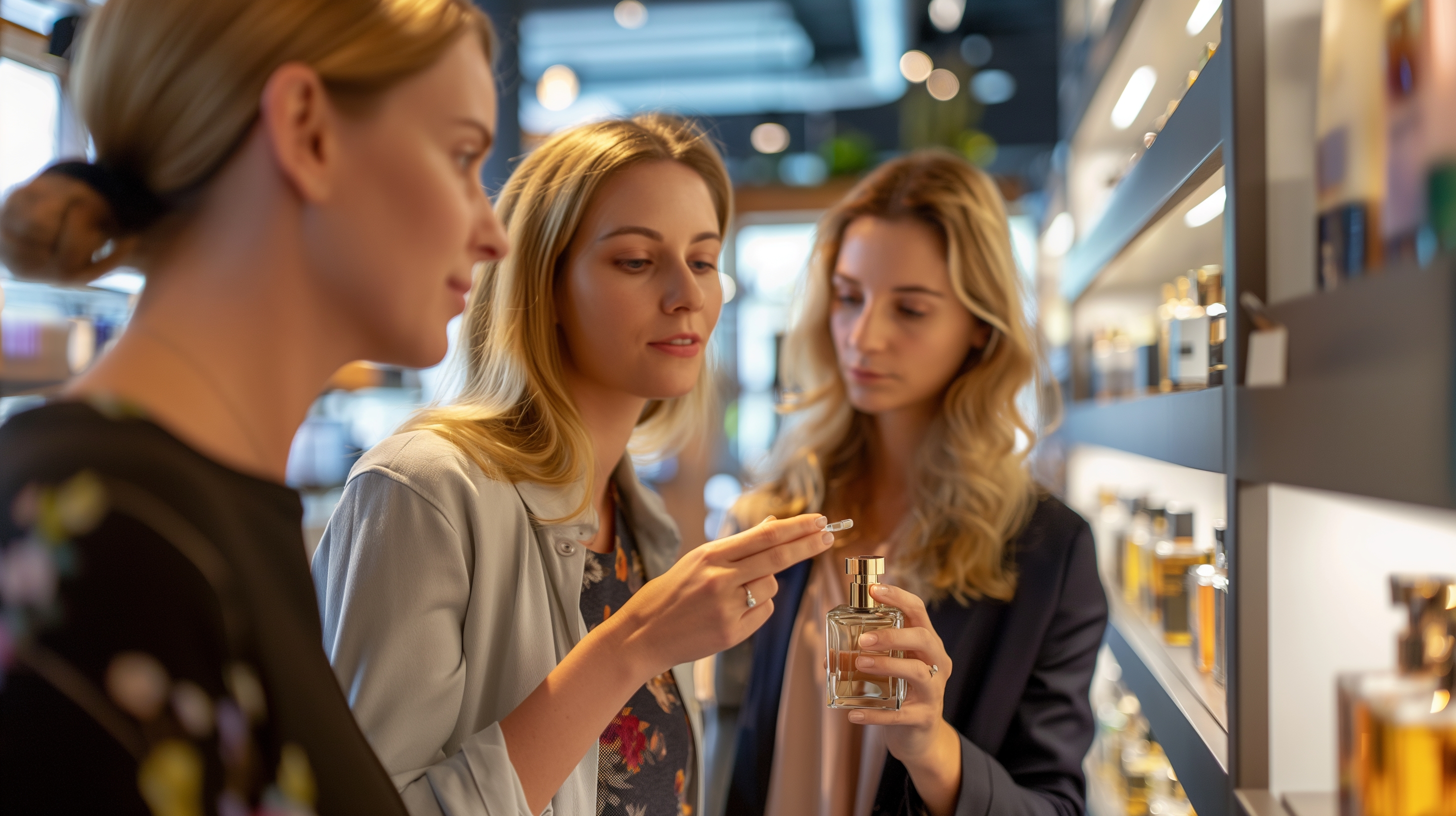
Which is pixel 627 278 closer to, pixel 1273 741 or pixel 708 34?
pixel 1273 741

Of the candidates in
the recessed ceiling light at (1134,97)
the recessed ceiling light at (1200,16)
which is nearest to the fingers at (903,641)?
the recessed ceiling light at (1200,16)

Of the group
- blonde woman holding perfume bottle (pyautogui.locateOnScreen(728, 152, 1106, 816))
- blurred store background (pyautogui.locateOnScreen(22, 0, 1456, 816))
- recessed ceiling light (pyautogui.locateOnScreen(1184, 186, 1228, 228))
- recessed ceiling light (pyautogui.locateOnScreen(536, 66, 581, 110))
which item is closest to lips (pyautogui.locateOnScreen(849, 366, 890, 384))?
blonde woman holding perfume bottle (pyautogui.locateOnScreen(728, 152, 1106, 816))

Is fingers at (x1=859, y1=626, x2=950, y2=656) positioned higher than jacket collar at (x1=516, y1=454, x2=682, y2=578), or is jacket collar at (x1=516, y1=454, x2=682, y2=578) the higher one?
Result: jacket collar at (x1=516, y1=454, x2=682, y2=578)

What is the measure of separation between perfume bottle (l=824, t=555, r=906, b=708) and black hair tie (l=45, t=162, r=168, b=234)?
2.40 ft

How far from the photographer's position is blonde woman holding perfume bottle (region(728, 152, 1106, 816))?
1.32 meters

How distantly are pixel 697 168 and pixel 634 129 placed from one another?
0.10 m

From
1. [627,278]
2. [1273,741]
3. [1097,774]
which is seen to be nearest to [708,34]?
[1097,774]

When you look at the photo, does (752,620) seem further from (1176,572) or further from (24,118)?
(24,118)

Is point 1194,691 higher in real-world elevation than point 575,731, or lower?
lower

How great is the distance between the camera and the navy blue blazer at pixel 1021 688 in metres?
1.31

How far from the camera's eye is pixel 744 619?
99cm

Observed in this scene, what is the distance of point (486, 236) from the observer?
0.71m

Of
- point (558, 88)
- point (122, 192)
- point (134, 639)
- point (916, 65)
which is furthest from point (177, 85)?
point (916, 65)

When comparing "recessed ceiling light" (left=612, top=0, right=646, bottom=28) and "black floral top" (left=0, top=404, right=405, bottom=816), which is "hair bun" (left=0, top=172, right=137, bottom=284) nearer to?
"black floral top" (left=0, top=404, right=405, bottom=816)
